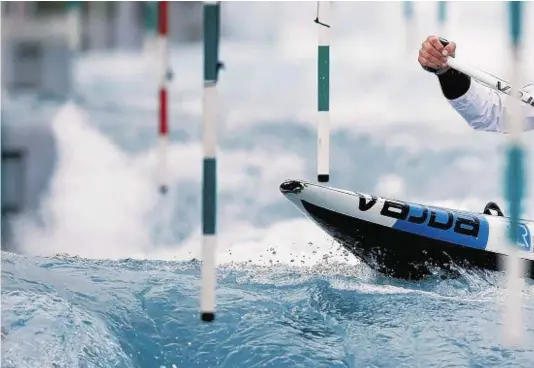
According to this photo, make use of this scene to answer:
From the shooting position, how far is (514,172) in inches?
55.5

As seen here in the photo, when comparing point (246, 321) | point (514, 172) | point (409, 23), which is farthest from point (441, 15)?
point (514, 172)

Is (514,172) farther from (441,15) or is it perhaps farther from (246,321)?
(441,15)

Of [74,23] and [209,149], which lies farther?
[74,23]

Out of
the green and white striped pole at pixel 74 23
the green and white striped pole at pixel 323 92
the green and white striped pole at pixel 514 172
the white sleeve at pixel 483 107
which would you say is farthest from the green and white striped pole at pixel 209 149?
the green and white striped pole at pixel 74 23

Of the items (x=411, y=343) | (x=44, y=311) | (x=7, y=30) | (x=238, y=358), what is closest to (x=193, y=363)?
(x=238, y=358)

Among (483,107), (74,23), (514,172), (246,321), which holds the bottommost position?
(246,321)

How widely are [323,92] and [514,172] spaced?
31.0 inches

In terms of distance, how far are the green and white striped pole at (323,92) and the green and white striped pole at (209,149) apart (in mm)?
698

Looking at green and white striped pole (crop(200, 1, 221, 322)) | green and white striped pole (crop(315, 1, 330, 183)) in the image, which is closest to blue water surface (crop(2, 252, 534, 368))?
green and white striped pole (crop(315, 1, 330, 183))

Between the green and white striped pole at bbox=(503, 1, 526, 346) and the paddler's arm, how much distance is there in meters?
0.62

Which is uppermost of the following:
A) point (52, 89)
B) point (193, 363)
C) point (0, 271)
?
point (52, 89)

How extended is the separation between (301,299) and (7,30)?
1.24 meters

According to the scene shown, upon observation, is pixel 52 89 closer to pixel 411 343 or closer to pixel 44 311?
pixel 44 311

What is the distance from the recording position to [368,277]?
2.92 metres
